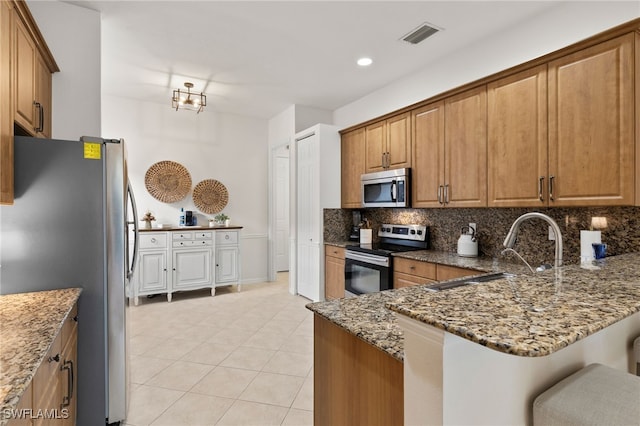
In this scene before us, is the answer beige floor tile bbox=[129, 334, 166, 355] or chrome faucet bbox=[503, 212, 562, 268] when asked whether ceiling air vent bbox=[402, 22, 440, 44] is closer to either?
chrome faucet bbox=[503, 212, 562, 268]

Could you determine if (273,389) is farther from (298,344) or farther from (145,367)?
(145,367)

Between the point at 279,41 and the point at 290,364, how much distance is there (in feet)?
9.26

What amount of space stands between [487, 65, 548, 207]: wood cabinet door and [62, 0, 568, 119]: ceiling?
24.4 inches

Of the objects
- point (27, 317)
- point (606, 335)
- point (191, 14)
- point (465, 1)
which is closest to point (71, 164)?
point (27, 317)

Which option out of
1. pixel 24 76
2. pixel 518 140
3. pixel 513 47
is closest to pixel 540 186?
pixel 518 140

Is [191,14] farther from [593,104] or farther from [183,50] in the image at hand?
[593,104]

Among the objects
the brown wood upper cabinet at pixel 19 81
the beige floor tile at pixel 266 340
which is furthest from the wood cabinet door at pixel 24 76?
the beige floor tile at pixel 266 340

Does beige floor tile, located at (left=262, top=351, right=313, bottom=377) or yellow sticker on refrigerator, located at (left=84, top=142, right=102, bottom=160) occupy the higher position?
yellow sticker on refrigerator, located at (left=84, top=142, right=102, bottom=160)

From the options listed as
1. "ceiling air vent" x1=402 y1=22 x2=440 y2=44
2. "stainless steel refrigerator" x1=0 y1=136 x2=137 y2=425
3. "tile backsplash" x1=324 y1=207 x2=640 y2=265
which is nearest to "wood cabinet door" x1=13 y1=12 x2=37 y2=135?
"stainless steel refrigerator" x1=0 y1=136 x2=137 y2=425

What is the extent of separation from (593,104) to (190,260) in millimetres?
4542

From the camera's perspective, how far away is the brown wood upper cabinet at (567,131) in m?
1.91

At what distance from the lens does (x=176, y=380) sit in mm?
2424

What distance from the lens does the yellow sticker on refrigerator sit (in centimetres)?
176

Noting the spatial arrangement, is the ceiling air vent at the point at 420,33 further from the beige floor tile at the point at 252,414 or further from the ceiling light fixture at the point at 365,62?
the beige floor tile at the point at 252,414
